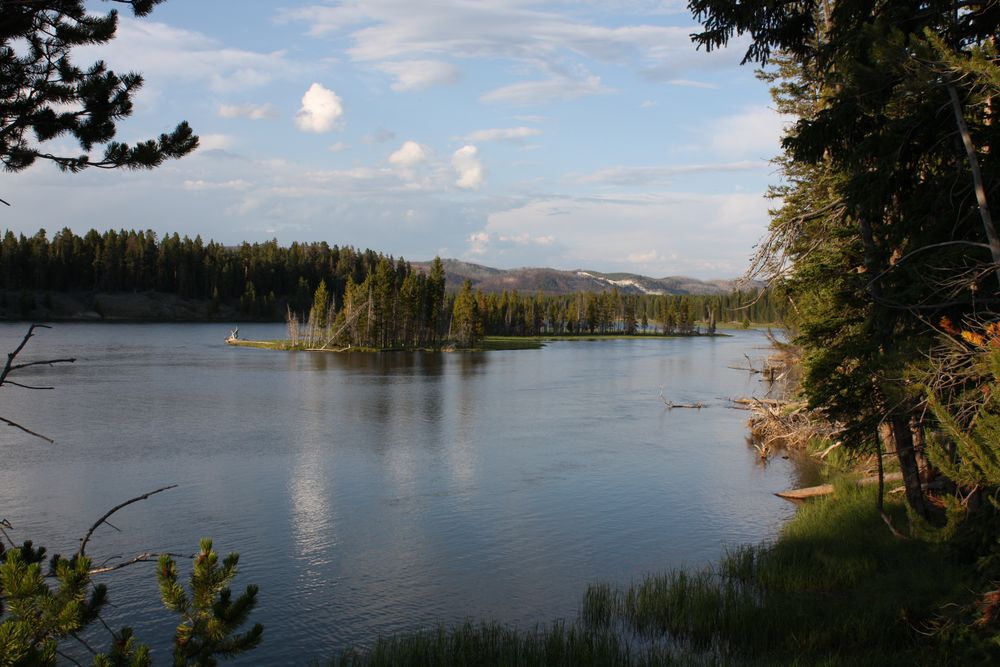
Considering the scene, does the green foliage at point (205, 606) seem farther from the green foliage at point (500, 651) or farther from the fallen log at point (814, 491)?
the fallen log at point (814, 491)

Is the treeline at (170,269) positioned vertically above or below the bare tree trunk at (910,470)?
above

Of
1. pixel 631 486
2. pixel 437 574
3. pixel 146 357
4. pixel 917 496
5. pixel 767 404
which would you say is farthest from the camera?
pixel 146 357

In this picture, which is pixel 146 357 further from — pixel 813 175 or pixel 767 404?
pixel 813 175

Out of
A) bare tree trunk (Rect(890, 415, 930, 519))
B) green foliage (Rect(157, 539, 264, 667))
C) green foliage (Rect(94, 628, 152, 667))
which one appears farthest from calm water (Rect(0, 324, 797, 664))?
green foliage (Rect(94, 628, 152, 667))

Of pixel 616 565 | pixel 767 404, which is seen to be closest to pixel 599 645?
pixel 616 565

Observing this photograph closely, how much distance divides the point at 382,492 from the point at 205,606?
18.3 meters

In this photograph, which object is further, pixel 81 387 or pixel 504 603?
pixel 81 387

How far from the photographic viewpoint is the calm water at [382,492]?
15.2 meters

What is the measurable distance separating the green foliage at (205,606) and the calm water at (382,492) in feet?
23.9

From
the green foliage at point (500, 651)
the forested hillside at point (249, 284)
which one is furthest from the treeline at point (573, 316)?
the green foliage at point (500, 651)

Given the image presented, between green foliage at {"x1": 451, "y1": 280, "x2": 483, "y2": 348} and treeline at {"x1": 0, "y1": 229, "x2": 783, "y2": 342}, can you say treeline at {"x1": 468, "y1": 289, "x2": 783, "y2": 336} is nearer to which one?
treeline at {"x1": 0, "y1": 229, "x2": 783, "y2": 342}

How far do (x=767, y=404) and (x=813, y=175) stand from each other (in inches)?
666

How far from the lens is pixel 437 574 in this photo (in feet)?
53.4

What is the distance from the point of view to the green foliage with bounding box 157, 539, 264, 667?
221 inches
